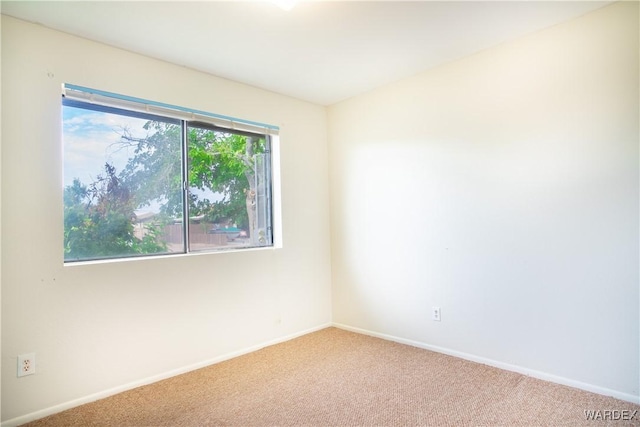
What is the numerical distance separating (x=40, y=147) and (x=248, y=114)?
1569 mm

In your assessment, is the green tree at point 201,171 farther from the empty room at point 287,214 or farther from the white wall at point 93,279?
the white wall at point 93,279

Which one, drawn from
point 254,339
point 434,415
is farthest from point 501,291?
point 254,339

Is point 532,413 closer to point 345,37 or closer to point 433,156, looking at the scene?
point 433,156

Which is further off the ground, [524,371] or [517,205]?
[517,205]

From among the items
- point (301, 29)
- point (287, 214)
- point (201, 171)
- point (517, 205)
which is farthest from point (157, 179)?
point (517, 205)

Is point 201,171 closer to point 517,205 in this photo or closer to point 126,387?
point 126,387

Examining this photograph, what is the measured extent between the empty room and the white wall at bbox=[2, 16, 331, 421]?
0.04 feet

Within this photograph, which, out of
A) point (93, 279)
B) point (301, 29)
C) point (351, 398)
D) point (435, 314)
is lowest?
point (351, 398)

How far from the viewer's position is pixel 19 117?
83.4 inches

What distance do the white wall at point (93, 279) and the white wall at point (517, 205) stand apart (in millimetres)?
1101

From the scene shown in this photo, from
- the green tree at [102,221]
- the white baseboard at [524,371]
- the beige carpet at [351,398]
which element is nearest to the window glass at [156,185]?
the green tree at [102,221]

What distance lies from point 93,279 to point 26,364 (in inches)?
22.2

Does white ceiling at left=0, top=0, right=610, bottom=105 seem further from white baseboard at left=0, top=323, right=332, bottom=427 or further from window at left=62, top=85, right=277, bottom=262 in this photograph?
white baseboard at left=0, top=323, right=332, bottom=427

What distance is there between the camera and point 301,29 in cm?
236
